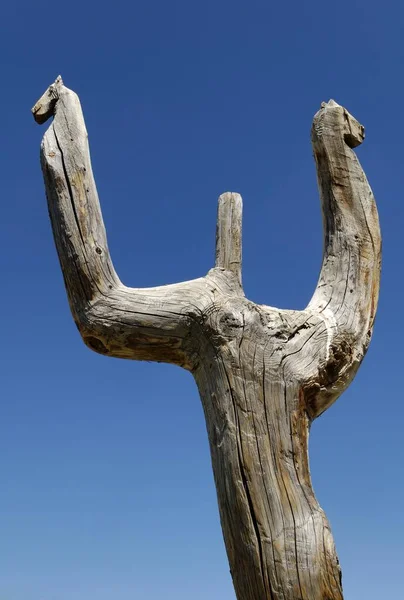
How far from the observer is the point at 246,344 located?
170 inches

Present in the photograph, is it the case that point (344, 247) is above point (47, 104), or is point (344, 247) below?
below

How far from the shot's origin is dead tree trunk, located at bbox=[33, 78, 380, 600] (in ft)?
12.9

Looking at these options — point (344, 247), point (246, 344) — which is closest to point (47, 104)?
point (246, 344)

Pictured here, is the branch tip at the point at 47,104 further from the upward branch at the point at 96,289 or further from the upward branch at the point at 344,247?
the upward branch at the point at 344,247

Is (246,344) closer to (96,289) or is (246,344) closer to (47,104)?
(96,289)

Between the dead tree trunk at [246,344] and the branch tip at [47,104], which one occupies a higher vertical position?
the branch tip at [47,104]

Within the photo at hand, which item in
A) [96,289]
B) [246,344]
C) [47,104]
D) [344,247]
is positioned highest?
[47,104]

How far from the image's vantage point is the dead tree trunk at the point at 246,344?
3918 millimetres

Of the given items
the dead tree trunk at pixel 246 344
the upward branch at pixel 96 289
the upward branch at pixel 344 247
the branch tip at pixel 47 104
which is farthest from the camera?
the branch tip at pixel 47 104

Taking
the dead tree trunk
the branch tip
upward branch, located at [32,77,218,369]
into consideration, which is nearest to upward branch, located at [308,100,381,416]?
the dead tree trunk

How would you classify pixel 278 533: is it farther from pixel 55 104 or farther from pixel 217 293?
pixel 55 104

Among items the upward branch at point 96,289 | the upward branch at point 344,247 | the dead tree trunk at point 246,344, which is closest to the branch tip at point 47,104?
the dead tree trunk at point 246,344

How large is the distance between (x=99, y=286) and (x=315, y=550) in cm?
209

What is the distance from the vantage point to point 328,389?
451 cm
